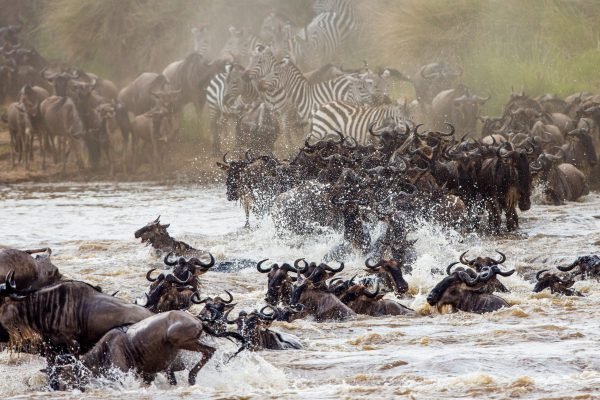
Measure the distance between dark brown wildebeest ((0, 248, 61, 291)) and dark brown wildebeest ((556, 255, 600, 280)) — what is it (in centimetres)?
477

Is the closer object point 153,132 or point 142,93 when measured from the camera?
point 153,132

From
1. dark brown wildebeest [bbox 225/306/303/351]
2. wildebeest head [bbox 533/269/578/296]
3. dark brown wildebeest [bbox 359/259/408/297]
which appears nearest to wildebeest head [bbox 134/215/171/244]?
dark brown wildebeest [bbox 359/259/408/297]

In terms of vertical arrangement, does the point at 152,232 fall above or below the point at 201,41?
below

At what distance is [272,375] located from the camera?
7777 millimetres

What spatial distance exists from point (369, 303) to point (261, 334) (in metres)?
1.71

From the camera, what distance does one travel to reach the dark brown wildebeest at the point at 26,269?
8.59m

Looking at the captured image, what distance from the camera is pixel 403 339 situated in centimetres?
916

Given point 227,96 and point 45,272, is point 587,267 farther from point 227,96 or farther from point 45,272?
point 227,96

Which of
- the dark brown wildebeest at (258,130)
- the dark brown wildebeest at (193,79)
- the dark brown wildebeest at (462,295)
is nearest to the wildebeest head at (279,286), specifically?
the dark brown wildebeest at (462,295)

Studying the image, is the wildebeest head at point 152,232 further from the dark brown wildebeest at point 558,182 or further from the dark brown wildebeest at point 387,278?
the dark brown wildebeest at point 558,182

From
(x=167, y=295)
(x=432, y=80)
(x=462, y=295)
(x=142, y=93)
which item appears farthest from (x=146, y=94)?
(x=167, y=295)

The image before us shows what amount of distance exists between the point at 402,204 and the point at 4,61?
21911 millimetres

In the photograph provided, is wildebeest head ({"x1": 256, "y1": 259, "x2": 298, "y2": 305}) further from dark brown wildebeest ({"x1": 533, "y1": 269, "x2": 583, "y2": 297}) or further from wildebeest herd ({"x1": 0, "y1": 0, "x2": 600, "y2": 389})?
dark brown wildebeest ({"x1": 533, "y1": 269, "x2": 583, "y2": 297})

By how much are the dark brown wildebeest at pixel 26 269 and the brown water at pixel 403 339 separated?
20.1 inches
